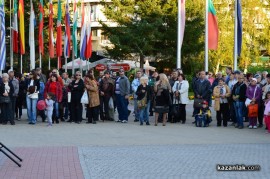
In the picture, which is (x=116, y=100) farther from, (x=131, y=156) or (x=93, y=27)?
(x=93, y=27)

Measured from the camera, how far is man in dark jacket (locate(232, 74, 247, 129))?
65.8 ft

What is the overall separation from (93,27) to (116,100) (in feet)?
202

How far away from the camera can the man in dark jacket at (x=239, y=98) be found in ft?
65.8

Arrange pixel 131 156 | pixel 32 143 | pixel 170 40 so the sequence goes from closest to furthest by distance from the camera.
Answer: pixel 131 156 → pixel 32 143 → pixel 170 40

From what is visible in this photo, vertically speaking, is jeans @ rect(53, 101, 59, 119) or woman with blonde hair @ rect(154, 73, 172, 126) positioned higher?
woman with blonde hair @ rect(154, 73, 172, 126)

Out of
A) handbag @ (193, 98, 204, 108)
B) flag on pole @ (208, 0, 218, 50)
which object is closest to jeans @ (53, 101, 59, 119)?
handbag @ (193, 98, 204, 108)

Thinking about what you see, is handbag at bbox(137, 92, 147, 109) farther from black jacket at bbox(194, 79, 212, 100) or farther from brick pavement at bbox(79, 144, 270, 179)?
brick pavement at bbox(79, 144, 270, 179)

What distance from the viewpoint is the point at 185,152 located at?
13891 millimetres

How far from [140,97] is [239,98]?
3.43 meters

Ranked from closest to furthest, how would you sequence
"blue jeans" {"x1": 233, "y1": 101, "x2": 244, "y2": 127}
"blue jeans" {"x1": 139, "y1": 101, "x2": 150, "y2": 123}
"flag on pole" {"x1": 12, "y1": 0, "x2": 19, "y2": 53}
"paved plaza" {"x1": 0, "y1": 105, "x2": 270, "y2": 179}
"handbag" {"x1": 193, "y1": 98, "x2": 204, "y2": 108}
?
"paved plaza" {"x1": 0, "y1": 105, "x2": 270, "y2": 179} → "blue jeans" {"x1": 233, "y1": 101, "x2": 244, "y2": 127} → "handbag" {"x1": 193, "y1": 98, "x2": 204, "y2": 108} → "blue jeans" {"x1": 139, "y1": 101, "x2": 150, "y2": 123} → "flag on pole" {"x1": 12, "y1": 0, "x2": 19, "y2": 53}

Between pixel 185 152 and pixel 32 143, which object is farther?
pixel 32 143

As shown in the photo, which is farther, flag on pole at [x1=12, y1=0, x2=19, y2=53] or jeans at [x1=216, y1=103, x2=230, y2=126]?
flag on pole at [x1=12, y1=0, x2=19, y2=53]

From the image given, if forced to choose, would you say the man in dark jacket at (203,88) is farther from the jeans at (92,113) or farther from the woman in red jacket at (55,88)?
the woman in red jacket at (55,88)

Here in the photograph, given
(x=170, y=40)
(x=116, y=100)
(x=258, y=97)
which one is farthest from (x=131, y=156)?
(x=170, y=40)
